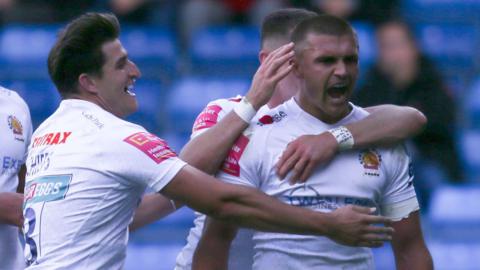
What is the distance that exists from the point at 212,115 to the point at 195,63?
5.59 meters

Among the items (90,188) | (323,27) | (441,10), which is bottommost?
(441,10)

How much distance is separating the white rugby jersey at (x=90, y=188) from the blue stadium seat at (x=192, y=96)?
5.33 m

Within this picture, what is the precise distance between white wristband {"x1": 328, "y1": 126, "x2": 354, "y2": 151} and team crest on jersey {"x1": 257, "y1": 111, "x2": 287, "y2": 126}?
0.25m

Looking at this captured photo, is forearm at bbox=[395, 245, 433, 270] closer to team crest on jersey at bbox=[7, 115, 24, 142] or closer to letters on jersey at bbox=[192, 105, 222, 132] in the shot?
letters on jersey at bbox=[192, 105, 222, 132]

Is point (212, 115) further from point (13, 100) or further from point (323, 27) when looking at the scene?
point (13, 100)

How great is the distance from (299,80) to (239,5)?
6.27m

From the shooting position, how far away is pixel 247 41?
1115 cm

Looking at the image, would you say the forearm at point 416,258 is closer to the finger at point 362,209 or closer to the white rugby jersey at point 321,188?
the white rugby jersey at point 321,188

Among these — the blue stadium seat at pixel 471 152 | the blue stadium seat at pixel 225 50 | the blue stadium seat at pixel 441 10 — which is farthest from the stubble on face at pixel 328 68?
the blue stadium seat at pixel 441 10

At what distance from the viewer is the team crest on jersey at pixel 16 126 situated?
5816mm

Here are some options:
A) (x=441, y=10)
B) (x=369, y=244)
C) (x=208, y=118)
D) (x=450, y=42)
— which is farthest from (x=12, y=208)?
(x=441, y=10)

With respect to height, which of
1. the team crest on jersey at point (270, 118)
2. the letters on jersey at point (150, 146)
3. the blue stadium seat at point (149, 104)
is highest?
the team crest on jersey at point (270, 118)

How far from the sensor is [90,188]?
495cm

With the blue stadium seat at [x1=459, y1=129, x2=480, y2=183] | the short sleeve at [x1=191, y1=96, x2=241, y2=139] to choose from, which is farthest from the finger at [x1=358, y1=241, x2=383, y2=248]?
the blue stadium seat at [x1=459, y1=129, x2=480, y2=183]
